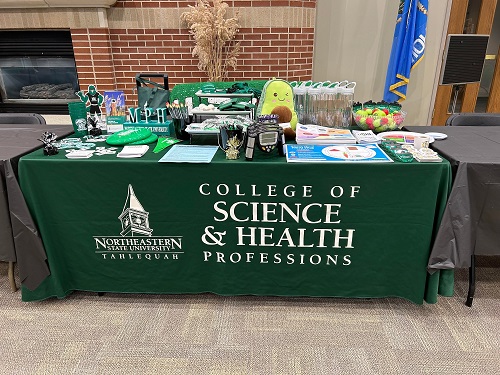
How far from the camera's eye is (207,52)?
→ 3.37 meters

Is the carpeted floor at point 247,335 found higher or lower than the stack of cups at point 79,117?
lower

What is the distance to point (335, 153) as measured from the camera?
1.54 m

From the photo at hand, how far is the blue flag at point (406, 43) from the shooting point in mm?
3221

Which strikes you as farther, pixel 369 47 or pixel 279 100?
pixel 369 47

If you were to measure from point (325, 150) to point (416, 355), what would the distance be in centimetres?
90

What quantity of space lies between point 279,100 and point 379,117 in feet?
1.73

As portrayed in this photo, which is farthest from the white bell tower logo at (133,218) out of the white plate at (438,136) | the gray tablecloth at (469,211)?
the white plate at (438,136)

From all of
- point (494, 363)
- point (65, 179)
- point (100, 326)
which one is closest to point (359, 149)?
point (494, 363)

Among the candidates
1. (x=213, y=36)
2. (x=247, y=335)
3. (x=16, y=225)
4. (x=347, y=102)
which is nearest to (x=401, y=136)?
(x=347, y=102)

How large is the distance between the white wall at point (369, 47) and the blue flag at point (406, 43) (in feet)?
1.21

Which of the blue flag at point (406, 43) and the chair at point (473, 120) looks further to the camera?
the blue flag at point (406, 43)

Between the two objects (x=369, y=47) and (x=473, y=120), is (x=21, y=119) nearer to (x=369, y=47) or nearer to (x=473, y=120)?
(x=473, y=120)

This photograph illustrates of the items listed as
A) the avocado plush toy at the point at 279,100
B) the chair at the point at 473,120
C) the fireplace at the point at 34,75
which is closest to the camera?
the avocado plush toy at the point at 279,100

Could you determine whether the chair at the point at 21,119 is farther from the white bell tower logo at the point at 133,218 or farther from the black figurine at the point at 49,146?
the white bell tower logo at the point at 133,218
